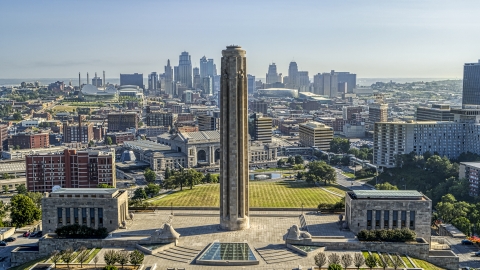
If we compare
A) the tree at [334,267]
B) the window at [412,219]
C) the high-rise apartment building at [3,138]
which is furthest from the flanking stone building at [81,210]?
the high-rise apartment building at [3,138]

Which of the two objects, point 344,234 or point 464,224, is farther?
point 464,224

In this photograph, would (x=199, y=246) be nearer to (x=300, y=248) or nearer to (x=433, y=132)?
(x=300, y=248)

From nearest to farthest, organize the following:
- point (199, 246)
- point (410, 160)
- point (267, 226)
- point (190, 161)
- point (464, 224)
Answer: point (199, 246), point (267, 226), point (464, 224), point (410, 160), point (190, 161)

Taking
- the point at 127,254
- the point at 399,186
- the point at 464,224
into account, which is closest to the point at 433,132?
the point at 399,186

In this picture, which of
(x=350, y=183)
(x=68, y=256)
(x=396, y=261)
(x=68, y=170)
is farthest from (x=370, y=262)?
(x=68, y=170)

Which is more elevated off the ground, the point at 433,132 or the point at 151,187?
the point at 433,132

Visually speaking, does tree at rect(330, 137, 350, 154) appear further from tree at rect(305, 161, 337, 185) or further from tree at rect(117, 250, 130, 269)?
tree at rect(117, 250, 130, 269)

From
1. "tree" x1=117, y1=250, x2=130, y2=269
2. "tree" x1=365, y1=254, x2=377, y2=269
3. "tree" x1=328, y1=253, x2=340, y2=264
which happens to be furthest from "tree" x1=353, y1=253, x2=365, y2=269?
"tree" x1=117, y1=250, x2=130, y2=269
